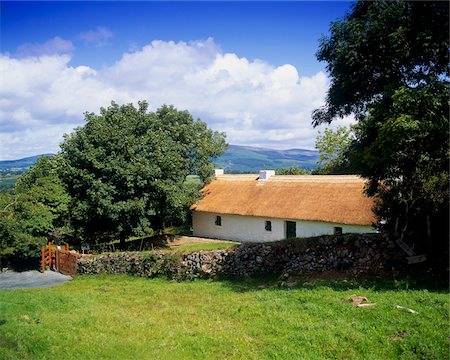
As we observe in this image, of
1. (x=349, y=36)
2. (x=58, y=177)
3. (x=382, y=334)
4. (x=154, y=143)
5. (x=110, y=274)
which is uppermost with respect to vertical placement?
(x=349, y=36)

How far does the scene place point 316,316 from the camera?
417 inches

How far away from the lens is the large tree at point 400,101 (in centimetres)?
1230

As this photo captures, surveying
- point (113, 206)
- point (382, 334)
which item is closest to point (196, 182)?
point (113, 206)

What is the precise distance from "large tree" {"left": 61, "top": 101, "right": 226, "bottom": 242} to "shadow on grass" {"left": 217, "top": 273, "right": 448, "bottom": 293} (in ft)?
36.2

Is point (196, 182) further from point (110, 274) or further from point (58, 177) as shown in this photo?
point (110, 274)

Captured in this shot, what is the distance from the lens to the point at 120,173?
1008 inches

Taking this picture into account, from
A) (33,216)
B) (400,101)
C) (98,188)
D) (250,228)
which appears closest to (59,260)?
(33,216)

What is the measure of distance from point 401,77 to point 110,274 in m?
17.1

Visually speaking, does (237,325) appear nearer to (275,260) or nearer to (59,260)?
(275,260)

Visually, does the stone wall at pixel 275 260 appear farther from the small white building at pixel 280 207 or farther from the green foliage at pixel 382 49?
the small white building at pixel 280 207

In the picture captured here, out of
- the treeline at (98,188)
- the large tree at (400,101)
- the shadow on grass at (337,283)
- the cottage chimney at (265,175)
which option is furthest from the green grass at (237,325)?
the cottage chimney at (265,175)

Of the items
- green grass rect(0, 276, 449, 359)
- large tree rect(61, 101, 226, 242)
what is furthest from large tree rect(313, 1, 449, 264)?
large tree rect(61, 101, 226, 242)

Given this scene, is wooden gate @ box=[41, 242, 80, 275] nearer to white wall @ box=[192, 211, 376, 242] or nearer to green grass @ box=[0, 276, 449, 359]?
green grass @ box=[0, 276, 449, 359]

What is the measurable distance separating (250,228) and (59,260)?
1460 cm
